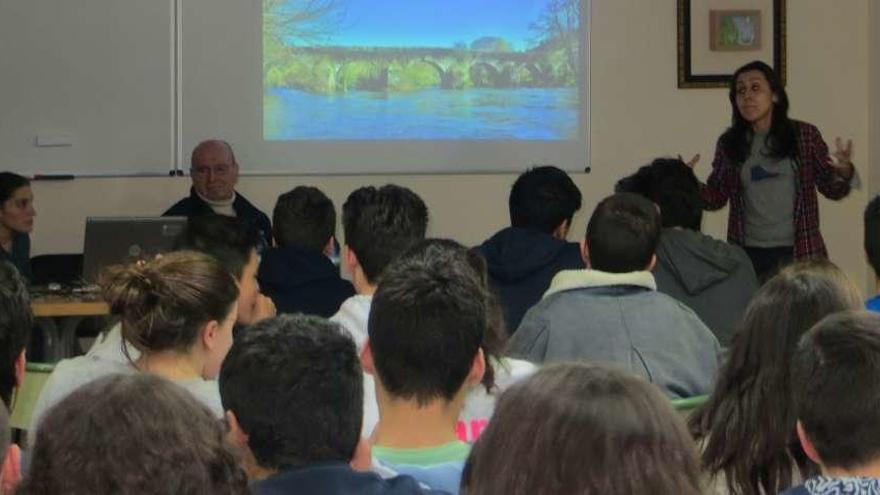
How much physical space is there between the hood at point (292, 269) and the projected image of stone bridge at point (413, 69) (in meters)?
2.75

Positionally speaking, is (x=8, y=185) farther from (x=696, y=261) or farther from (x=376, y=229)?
(x=696, y=261)

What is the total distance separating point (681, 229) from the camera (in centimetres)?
437

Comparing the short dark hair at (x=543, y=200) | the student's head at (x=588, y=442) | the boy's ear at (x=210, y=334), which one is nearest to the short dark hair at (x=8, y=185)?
the short dark hair at (x=543, y=200)

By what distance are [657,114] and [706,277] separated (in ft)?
10.3

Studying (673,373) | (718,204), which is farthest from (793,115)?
(673,373)

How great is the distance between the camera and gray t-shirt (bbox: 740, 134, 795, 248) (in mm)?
5898

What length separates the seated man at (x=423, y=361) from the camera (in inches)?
84.6

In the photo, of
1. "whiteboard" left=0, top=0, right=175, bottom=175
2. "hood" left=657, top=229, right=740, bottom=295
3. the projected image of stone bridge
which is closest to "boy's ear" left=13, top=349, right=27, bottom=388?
"hood" left=657, top=229, right=740, bottom=295

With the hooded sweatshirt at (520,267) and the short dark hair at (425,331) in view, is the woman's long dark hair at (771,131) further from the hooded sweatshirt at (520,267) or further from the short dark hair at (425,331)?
the short dark hair at (425,331)

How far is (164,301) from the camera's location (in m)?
2.63

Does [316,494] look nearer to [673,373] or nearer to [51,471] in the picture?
[51,471]

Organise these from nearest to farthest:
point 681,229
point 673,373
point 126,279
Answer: point 126,279 → point 673,373 → point 681,229

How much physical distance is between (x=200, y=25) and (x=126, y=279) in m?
4.21

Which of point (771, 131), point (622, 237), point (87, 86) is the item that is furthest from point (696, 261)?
point (87, 86)
